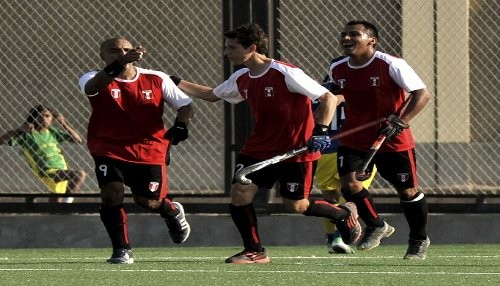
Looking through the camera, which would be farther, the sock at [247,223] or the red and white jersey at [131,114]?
the red and white jersey at [131,114]

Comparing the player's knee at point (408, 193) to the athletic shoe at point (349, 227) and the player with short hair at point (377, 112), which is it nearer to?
the player with short hair at point (377, 112)

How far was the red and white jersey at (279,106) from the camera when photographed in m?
11.6

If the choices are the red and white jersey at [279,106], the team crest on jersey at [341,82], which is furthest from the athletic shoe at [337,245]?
the red and white jersey at [279,106]

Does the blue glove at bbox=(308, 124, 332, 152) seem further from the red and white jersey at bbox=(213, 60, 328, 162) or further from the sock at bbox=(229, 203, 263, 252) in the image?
the sock at bbox=(229, 203, 263, 252)

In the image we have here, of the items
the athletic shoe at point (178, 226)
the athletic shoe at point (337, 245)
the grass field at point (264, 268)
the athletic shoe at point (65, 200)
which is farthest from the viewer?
the athletic shoe at point (65, 200)

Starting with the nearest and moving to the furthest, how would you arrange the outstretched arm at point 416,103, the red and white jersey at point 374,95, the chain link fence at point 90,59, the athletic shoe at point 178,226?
the outstretched arm at point 416,103 < the red and white jersey at point 374,95 < the athletic shoe at point 178,226 < the chain link fence at point 90,59

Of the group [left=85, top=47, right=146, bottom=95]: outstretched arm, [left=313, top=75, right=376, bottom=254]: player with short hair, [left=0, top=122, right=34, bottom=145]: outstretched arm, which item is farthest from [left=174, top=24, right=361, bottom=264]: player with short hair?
[left=0, top=122, right=34, bottom=145]: outstretched arm

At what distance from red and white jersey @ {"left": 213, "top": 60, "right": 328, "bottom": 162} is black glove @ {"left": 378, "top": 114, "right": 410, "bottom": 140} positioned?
526 mm

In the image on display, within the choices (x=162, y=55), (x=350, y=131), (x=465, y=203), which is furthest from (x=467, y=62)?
(x=350, y=131)

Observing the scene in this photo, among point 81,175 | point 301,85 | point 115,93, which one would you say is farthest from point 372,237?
point 81,175

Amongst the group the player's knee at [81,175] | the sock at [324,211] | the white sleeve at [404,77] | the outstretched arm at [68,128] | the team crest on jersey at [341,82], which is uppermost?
the white sleeve at [404,77]

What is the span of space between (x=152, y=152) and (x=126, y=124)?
296 mm

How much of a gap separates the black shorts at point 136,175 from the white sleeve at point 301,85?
1.34 m

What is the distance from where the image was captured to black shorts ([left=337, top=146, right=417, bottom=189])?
39.9ft
